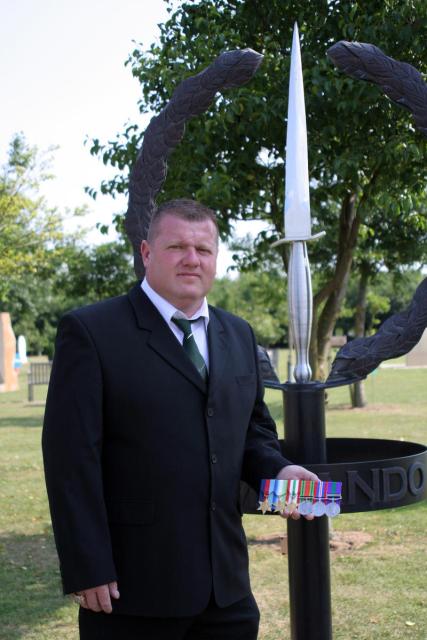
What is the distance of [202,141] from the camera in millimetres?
6625

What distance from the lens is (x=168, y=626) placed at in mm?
2576

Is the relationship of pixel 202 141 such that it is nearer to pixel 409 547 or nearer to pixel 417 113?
pixel 417 113

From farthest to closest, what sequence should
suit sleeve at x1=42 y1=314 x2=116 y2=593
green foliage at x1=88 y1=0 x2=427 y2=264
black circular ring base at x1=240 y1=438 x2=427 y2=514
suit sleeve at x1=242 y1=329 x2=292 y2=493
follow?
green foliage at x1=88 y1=0 x2=427 y2=264, black circular ring base at x1=240 y1=438 x2=427 y2=514, suit sleeve at x1=242 y1=329 x2=292 y2=493, suit sleeve at x1=42 y1=314 x2=116 y2=593

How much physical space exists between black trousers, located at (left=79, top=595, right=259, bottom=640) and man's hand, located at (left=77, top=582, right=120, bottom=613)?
140mm

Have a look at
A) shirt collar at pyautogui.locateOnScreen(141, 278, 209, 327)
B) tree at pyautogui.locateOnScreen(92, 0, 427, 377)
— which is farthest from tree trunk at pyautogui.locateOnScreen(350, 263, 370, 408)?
shirt collar at pyautogui.locateOnScreen(141, 278, 209, 327)

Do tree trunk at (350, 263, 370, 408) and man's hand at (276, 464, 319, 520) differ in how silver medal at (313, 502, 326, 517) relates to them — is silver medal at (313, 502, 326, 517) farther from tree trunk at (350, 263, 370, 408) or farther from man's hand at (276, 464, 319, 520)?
tree trunk at (350, 263, 370, 408)

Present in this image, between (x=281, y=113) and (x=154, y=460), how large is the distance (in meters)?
4.17

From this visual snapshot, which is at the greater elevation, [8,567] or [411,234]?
[411,234]

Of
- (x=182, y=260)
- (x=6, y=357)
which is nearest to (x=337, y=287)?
(x=182, y=260)

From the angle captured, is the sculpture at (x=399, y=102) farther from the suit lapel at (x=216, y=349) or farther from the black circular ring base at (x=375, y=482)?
the suit lapel at (x=216, y=349)

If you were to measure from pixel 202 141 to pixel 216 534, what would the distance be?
4540 millimetres

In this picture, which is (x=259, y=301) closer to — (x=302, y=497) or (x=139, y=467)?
(x=302, y=497)

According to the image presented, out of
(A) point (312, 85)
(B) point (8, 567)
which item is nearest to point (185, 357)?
(A) point (312, 85)

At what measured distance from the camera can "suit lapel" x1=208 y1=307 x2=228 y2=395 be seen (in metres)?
2.72
